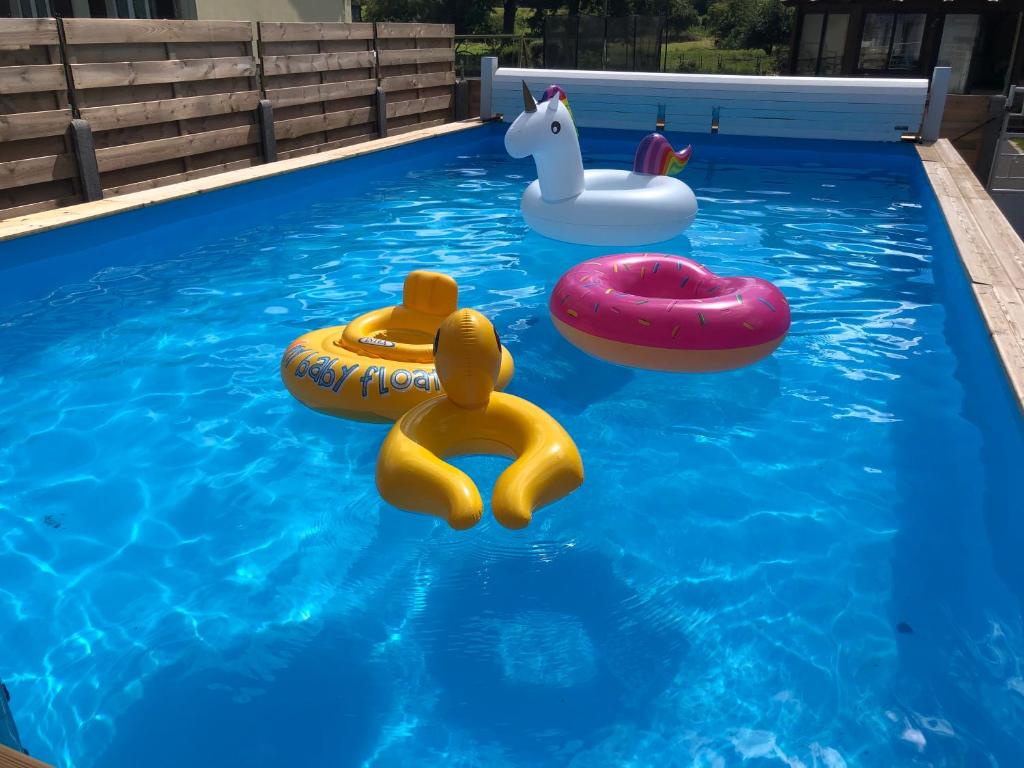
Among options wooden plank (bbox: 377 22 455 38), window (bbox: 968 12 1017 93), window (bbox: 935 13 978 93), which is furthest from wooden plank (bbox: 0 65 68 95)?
window (bbox: 968 12 1017 93)

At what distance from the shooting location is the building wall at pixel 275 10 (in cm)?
→ 1195

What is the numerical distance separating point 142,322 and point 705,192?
597 cm

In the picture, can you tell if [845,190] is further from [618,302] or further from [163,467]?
[163,467]

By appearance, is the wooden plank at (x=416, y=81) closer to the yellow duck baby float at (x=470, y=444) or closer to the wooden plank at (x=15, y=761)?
the yellow duck baby float at (x=470, y=444)

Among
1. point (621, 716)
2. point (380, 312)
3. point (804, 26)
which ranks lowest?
point (621, 716)

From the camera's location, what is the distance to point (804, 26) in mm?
19359

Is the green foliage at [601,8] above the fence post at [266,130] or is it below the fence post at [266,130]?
above

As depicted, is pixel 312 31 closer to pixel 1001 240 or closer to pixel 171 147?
pixel 171 147

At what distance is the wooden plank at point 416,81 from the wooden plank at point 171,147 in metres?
2.57

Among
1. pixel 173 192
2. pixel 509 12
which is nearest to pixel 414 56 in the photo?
pixel 173 192

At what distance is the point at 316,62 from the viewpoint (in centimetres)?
889

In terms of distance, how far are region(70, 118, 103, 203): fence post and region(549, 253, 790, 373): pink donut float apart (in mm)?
4274

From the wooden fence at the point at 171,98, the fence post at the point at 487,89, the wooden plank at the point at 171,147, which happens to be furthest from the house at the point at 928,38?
the wooden plank at the point at 171,147

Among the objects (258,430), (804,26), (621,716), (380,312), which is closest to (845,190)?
(380,312)
